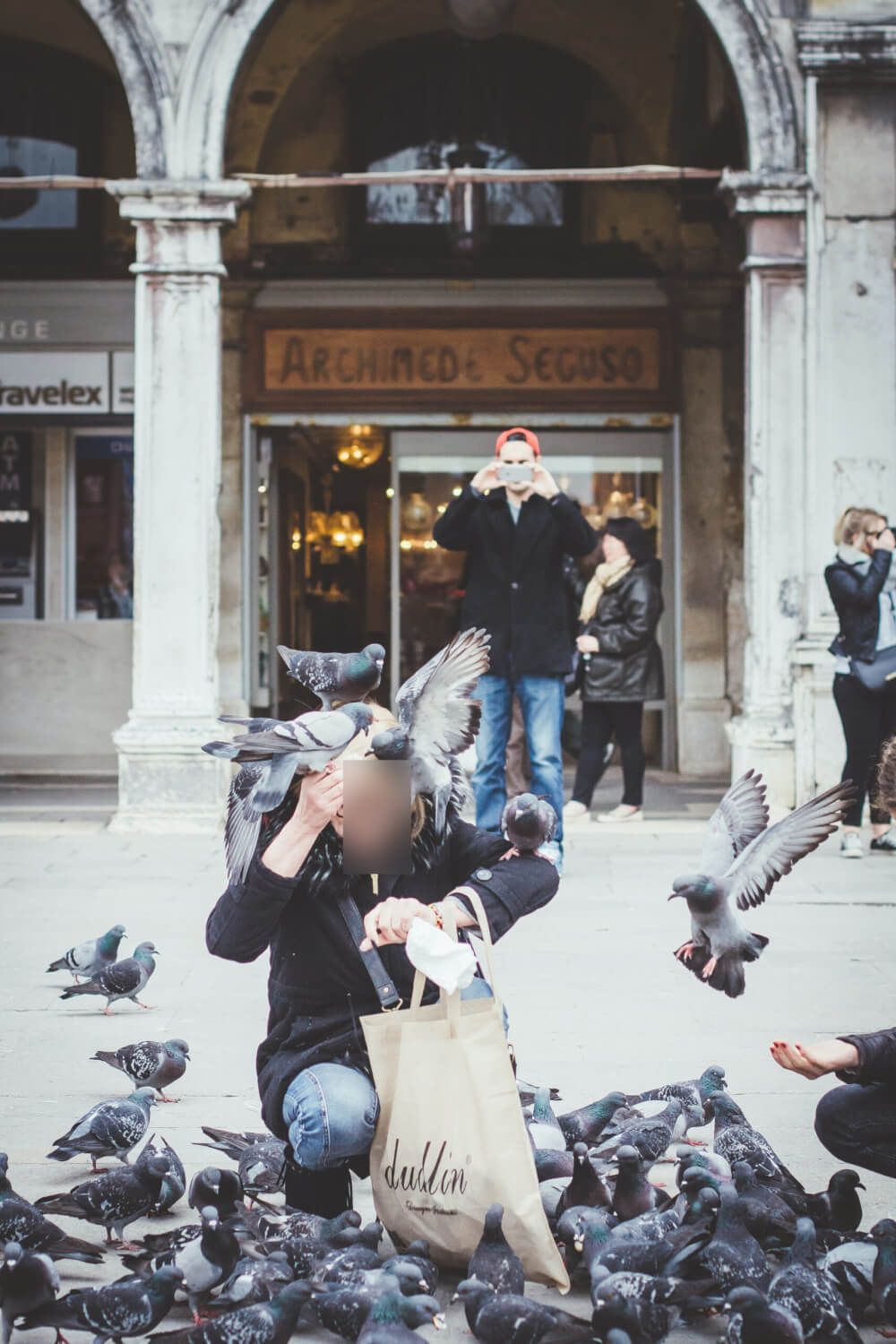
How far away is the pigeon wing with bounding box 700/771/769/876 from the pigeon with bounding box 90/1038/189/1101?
5.43ft

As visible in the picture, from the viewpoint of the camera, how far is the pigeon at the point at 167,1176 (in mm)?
3508

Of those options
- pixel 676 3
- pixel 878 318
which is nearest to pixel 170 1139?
pixel 878 318

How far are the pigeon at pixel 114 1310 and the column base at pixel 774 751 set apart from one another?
6850mm

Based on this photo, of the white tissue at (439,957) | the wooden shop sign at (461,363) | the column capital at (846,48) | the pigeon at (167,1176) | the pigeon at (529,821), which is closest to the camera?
the white tissue at (439,957)

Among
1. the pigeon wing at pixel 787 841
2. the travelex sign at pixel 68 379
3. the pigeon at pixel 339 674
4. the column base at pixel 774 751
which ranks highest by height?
the travelex sign at pixel 68 379

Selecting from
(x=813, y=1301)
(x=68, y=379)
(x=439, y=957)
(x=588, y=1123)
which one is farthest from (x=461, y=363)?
(x=813, y=1301)

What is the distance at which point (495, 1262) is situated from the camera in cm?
291

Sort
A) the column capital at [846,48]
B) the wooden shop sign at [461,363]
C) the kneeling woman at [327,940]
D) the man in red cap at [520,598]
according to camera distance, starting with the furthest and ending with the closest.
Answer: the wooden shop sign at [461,363] < the column capital at [846,48] < the man in red cap at [520,598] < the kneeling woman at [327,940]

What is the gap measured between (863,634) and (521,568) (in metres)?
1.99

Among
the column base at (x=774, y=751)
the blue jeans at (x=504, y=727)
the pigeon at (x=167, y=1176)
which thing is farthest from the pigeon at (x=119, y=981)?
the column base at (x=774, y=751)

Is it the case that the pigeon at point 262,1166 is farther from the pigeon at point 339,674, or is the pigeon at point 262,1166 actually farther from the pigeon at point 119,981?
the pigeon at point 119,981

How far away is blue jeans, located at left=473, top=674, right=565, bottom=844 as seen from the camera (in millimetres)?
7699

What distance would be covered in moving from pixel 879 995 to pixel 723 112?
840 cm

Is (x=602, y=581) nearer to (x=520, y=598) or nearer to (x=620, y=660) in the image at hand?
(x=620, y=660)
